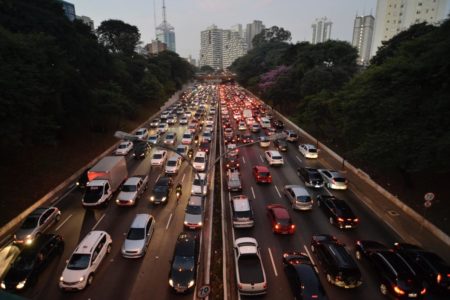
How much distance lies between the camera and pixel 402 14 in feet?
399

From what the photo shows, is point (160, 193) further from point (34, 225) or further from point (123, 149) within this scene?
point (123, 149)

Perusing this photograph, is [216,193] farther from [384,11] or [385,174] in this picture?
[384,11]

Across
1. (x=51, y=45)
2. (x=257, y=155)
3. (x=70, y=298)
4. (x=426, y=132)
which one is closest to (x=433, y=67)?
(x=426, y=132)

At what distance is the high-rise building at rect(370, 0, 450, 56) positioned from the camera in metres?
112

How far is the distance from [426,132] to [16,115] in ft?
109

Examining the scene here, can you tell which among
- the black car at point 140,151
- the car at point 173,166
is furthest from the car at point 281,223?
the black car at point 140,151

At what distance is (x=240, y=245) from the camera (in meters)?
18.0

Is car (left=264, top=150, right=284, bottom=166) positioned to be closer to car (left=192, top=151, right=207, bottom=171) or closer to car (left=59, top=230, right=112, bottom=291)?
car (left=192, top=151, right=207, bottom=171)

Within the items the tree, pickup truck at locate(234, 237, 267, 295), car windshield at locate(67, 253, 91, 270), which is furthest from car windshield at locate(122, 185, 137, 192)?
the tree

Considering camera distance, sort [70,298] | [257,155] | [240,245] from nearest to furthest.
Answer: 1. [70,298]
2. [240,245]
3. [257,155]

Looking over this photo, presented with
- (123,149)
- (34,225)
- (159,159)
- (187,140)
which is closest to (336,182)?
(159,159)

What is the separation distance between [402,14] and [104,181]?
459 ft

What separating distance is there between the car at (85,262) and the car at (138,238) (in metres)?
1.34

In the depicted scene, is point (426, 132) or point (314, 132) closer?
point (426, 132)
